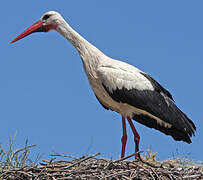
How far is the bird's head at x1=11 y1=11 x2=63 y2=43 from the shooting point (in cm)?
822

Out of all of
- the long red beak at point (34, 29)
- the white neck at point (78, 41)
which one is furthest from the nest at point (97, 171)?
the long red beak at point (34, 29)

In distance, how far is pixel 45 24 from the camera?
27.3 feet

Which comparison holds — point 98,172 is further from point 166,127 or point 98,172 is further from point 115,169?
point 166,127

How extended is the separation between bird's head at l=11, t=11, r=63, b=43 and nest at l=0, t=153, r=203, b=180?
289 cm

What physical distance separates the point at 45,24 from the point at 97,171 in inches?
133

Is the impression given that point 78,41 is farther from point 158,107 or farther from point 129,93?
point 158,107

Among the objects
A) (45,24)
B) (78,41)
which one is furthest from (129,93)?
(45,24)

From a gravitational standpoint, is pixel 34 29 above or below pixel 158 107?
above

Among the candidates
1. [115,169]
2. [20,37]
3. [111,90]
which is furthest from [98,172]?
[20,37]

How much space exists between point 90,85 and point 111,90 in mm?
396

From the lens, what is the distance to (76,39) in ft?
26.2

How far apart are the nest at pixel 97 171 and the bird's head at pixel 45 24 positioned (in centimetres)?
289

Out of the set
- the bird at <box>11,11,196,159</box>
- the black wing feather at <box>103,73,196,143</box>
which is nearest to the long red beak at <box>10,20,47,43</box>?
the bird at <box>11,11,196,159</box>

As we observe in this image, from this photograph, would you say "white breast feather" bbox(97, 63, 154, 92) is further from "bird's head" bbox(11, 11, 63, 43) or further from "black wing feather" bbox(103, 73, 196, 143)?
"bird's head" bbox(11, 11, 63, 43)
